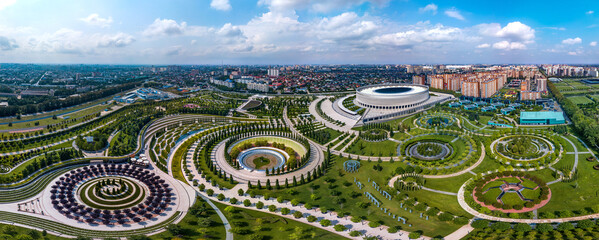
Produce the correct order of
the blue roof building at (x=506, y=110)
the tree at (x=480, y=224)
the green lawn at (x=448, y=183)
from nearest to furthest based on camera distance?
the tree at (x=480, y=224) < the green lawn at (x=448, y=183) < the blue roof building at (x=506, y=110)

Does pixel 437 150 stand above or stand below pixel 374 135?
below

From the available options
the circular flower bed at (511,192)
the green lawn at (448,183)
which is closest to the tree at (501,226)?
the circular flower bed at (511,192)

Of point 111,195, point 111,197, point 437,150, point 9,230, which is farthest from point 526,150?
point 9,230

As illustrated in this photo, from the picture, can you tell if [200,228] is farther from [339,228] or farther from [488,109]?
[488,109]

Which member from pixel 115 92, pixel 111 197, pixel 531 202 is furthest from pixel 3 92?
pixel 531 202

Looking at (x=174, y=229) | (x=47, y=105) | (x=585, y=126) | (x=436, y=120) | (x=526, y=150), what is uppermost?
(x=47, y=105)

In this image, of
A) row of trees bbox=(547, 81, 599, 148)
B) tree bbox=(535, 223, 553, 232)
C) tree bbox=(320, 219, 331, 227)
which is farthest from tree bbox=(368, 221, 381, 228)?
row of trees bbox=(547, 81, 599, 148)

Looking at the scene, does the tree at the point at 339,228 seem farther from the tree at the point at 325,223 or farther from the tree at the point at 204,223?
the tree at the point at 204,223
